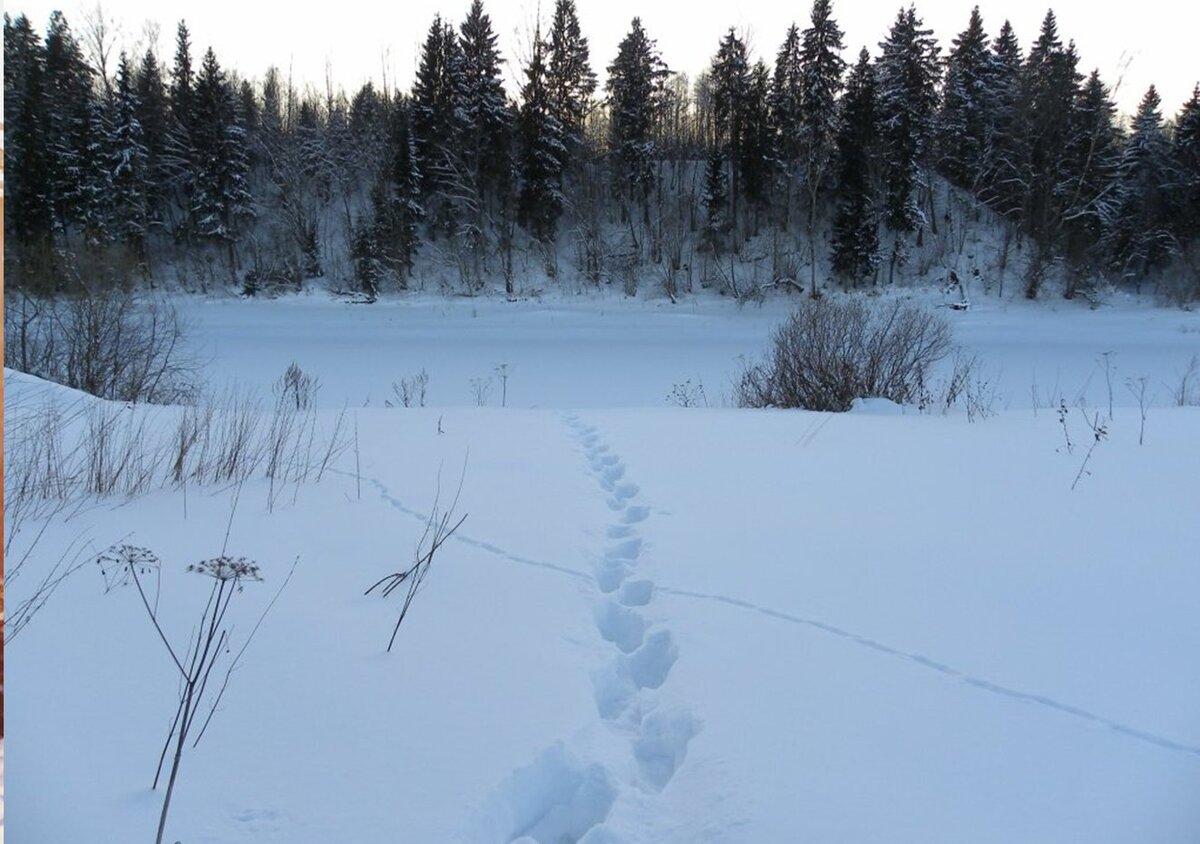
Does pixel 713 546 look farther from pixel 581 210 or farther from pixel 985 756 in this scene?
pixel 581 210

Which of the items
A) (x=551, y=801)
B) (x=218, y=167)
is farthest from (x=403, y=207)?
(x=551, y=801)

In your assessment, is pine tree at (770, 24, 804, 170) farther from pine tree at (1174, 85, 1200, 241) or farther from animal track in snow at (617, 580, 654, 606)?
animal track in snow at (617, 580, 654, 606)

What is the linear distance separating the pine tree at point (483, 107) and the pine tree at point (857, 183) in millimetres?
14949

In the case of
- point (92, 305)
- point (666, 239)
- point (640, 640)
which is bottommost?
point (640, 640)

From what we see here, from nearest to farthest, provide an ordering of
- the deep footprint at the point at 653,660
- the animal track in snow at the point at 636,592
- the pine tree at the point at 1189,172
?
the deep footprint at the point at 653,660
the animal track in snow at the point at 636,592
the pine tree at the point at 1189,172

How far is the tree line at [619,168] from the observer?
28.8 m

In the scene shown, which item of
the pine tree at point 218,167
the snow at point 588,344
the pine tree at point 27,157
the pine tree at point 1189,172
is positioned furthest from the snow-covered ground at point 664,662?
the pine tree at point 27,157

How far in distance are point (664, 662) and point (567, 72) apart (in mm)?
34395

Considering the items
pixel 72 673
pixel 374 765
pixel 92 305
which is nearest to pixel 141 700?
pixel 72 673

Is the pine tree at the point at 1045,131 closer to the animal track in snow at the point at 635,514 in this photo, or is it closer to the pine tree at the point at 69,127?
the animal track in snow at the point at 635,514

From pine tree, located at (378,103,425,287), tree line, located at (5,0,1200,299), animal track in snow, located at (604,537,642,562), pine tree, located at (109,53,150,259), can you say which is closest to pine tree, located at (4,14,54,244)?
tree line, located at (5,0,1200,299)

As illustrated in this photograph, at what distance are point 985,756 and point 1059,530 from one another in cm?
227

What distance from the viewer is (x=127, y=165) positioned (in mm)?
30422

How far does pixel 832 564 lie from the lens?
3496mm
